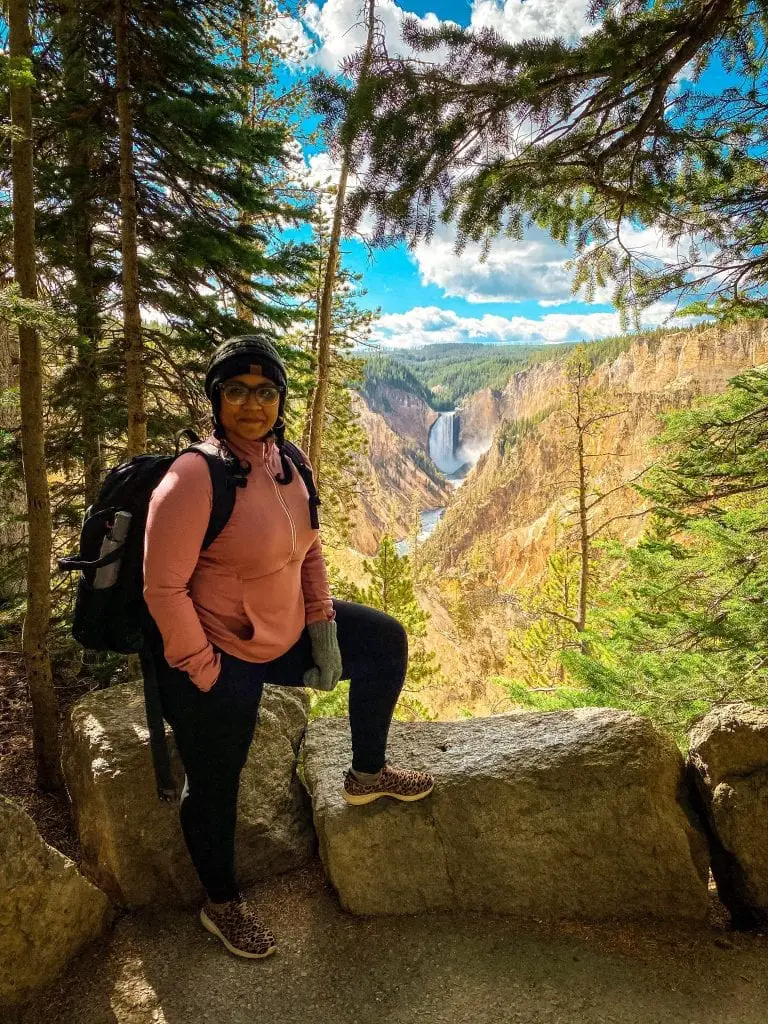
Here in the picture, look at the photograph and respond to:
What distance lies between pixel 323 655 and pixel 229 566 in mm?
621

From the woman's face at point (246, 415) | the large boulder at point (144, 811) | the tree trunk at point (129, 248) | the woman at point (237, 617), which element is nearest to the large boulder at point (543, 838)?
the large boulder at point (144, 811)

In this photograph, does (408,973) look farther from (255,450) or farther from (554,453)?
(554,453)

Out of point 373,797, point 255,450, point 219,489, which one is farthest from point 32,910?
point 255,450

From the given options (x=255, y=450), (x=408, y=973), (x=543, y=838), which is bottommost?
(x=408, y=973)

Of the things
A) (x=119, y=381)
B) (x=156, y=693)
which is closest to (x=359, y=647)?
(x=156, y=693)

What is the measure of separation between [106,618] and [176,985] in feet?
5.47

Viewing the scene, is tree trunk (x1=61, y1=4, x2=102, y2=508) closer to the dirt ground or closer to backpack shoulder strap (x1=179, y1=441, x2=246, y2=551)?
backpack shoulder strap (x1=179, y1=441, x2=246, y2=551)

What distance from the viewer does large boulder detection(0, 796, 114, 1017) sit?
7.50 feet

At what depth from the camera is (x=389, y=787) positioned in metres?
2.91

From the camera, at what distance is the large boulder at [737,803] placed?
8.85 feet

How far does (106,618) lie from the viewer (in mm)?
2195

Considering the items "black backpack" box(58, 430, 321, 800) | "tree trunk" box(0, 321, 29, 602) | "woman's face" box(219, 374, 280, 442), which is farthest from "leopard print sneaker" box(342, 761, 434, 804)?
"tree trunk" box(0, 321, 29, 602)

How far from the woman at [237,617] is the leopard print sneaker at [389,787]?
52 cm

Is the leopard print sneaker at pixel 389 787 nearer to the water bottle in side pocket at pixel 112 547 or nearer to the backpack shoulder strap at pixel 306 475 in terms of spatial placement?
the backpack shoulder strap at pixel 306 475
